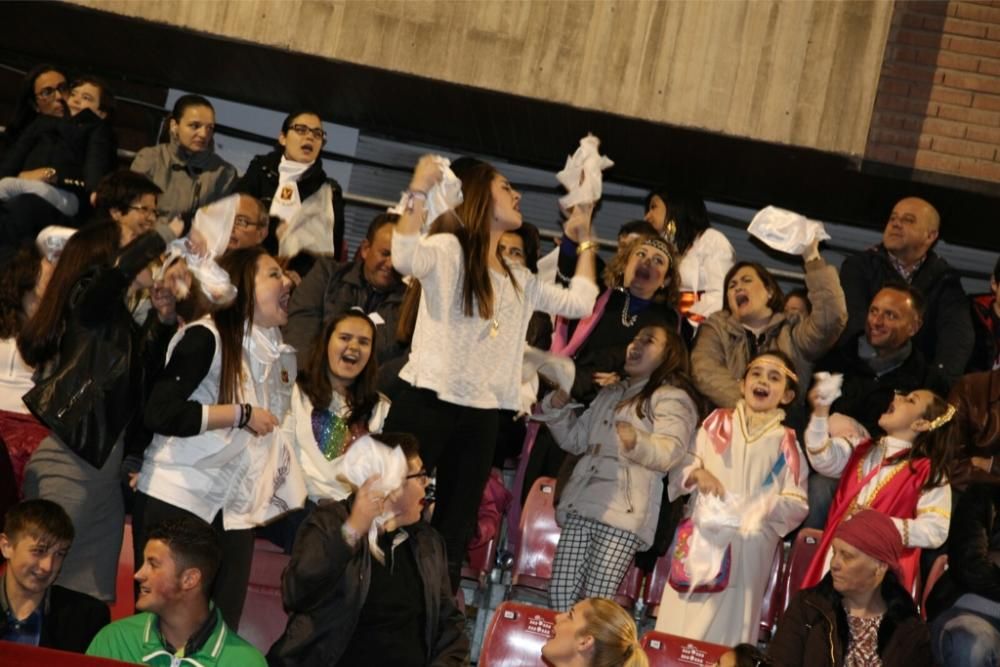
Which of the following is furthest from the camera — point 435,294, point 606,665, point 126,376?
point 435,294

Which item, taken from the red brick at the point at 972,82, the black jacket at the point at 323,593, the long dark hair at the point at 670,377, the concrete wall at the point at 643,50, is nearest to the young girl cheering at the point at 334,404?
the black jacket at the point at 323,593

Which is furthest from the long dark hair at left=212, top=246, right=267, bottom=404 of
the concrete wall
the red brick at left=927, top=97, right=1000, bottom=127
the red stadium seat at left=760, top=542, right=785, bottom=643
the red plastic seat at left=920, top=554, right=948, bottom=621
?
the red brick at left=927, top=97, right=1000, bottom=127

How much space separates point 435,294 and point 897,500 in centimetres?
212

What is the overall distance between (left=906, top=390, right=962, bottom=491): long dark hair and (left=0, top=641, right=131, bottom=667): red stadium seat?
361 centimetres

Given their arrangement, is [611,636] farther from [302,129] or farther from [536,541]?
[302,129]

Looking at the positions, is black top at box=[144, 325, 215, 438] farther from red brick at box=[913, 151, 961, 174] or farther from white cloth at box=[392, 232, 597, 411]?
red brick at box=[913, 151, 961, 174]

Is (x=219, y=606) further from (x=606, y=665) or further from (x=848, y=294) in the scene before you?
(x=848, y=294)

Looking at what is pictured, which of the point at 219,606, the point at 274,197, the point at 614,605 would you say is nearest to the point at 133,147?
the point at 274,197

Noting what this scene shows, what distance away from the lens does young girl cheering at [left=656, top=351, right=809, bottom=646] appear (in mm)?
5902

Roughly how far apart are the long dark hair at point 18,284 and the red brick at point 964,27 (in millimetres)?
5428

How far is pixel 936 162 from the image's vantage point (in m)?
8.37

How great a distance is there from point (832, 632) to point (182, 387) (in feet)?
8.29

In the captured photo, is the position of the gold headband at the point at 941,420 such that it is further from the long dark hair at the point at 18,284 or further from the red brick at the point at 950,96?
the long dark hair at the point at 18,284

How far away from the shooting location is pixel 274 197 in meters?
7.34
